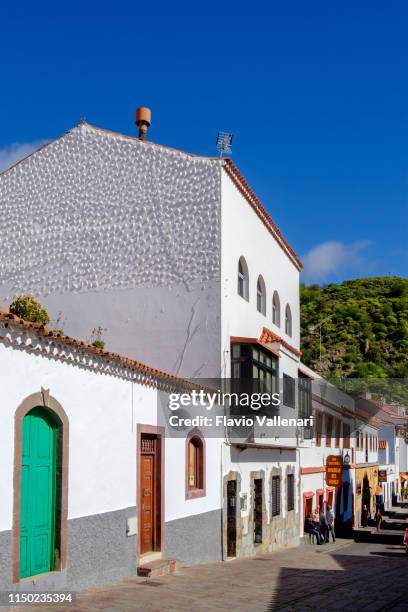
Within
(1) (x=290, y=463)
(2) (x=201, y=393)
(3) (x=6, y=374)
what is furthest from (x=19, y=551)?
(1) (x=290, y=463)

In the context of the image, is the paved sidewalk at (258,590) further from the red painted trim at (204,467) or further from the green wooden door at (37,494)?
the red painted trim at (204,467)

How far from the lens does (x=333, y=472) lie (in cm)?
3039

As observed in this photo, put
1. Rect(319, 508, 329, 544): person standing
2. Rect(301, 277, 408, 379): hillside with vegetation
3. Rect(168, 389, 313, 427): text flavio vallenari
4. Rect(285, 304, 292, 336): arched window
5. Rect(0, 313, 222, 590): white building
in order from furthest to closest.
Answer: Rect(301, 277, 408, 379): hillside with vegetation, Rect(319, 508, 329, 544): person standing, Rect(285, 304, 292, 336): arched window, Rect(168, 389, 313, 427): text flavio vallenari, Rect(0, 313, 222, 590): white building

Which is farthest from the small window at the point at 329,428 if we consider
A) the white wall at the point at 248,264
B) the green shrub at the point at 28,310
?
the green shrub at the point at 28,310

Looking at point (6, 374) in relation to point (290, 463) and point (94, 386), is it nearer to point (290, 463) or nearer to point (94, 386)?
point (94, 386)

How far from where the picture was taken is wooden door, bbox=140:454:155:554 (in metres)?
13.3

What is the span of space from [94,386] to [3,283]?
10.2 meters

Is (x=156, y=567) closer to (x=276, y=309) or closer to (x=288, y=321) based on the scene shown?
(x=276, y=309)

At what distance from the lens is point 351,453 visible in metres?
39.6

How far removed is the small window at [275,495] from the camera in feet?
74.6

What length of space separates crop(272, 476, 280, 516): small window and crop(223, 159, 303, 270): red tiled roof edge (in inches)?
312

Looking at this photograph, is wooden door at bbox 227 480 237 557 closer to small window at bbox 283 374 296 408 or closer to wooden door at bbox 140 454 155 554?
small window at bbox 283 374 296 408

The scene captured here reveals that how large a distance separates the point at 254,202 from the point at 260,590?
11902mm

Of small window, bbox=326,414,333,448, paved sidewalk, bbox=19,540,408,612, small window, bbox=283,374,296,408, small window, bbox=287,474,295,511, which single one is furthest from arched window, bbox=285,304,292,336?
paved sidewalk, bbox=19,540,408,612
